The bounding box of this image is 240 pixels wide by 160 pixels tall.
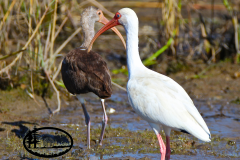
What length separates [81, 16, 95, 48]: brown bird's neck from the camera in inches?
241

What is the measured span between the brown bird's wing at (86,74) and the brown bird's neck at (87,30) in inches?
26.2

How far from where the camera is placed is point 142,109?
4.30 m

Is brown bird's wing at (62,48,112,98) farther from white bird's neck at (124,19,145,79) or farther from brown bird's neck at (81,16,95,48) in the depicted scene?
brown bird's neck at (81,16,95,48)

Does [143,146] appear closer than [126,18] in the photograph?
No

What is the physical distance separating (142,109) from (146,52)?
4674 mm

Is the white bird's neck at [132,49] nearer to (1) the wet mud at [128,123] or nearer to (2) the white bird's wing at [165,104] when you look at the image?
(2) the white bird's wing at [165,104]

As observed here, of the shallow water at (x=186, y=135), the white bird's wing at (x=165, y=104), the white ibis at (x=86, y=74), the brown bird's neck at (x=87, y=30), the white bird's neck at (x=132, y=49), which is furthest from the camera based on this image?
the brown bird's neck at (x=87, y=30)

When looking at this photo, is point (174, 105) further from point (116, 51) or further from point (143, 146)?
point (116, 51)

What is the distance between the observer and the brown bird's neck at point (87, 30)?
6.12 m

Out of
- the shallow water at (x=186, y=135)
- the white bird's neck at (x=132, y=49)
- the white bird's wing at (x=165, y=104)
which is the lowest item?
the shallow water at (x=186, y=135)

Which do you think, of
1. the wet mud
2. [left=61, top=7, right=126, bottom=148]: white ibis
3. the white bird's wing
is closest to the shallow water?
the wet mud

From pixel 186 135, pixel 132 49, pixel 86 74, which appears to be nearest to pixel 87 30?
pixel 86 74

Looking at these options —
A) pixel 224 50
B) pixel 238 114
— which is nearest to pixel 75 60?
pixel 238 114

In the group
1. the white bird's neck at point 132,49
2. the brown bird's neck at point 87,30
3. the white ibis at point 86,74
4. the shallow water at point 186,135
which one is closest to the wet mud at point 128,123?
the shallow water at point 186,135
